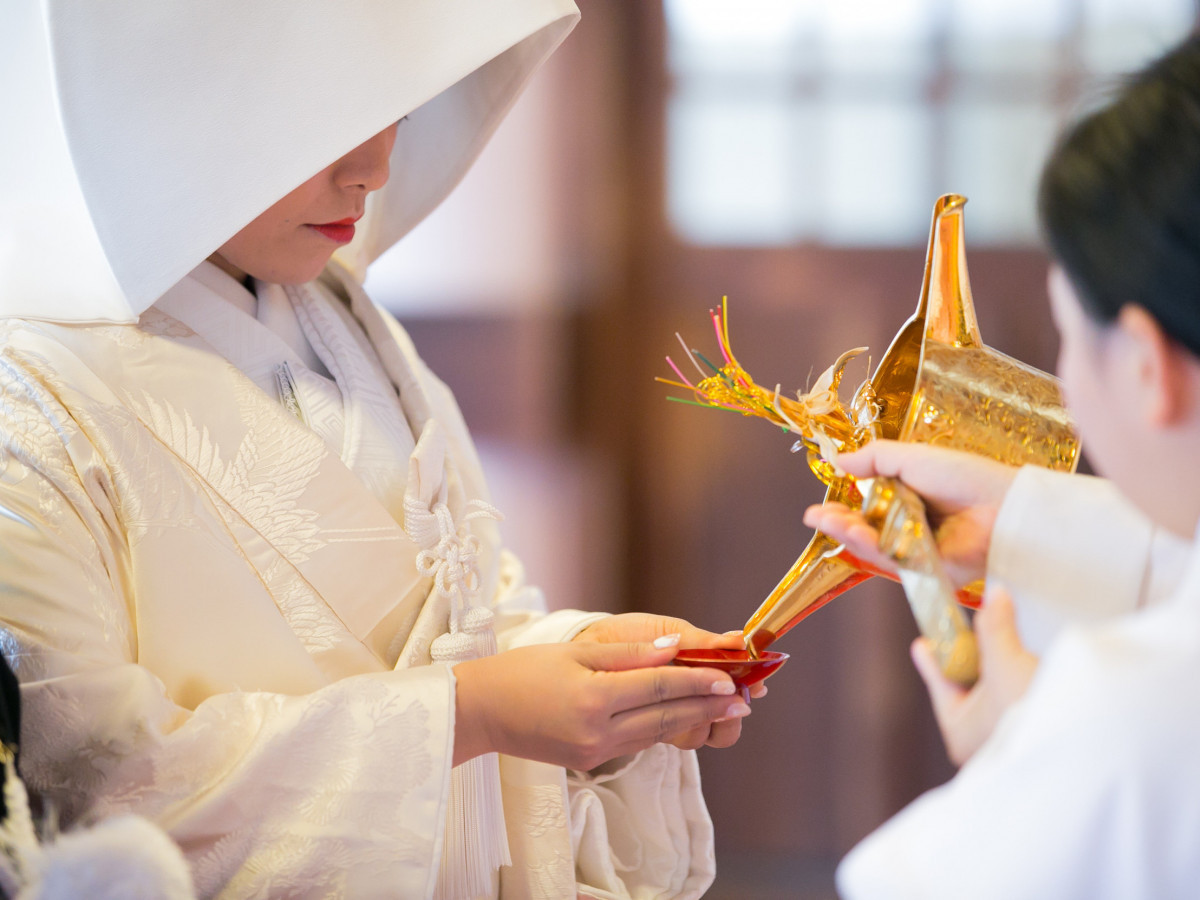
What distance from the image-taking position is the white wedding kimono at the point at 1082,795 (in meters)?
0.56

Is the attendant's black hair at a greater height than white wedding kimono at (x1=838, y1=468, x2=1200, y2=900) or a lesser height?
greater

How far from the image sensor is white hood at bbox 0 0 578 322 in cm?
91

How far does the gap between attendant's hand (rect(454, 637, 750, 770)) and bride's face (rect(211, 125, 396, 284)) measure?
1.47 ft

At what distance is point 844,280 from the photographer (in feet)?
8.46

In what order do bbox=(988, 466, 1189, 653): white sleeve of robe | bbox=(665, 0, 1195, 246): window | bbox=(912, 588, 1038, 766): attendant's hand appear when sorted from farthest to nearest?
bbox=(665, 0, 1195, 246): window → bbox=(988, 466, 1189, 653): white sleeve of robe → bbox=(912, 588, 1038, 766): attendant's hand

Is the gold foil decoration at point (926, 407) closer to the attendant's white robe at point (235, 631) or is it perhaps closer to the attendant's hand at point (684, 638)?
the attendant's hand at point (684, 638)

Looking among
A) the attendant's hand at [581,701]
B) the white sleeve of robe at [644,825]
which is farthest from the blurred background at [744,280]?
the attendant's hand at [581,701]

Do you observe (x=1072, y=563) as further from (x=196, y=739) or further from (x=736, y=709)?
(x=196, y=739)

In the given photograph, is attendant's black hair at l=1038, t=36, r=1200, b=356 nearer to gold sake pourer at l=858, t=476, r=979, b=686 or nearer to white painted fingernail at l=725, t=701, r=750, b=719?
gold sake pourer at l=858, t=476, r=979, b=686

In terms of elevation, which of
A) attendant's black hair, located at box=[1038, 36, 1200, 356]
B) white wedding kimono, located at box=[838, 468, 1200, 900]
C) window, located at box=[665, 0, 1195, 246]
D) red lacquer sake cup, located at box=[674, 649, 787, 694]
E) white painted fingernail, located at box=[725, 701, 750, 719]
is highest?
window, located at box=[665, 0, 1195, 246]

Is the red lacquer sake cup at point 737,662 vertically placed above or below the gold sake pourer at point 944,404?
below

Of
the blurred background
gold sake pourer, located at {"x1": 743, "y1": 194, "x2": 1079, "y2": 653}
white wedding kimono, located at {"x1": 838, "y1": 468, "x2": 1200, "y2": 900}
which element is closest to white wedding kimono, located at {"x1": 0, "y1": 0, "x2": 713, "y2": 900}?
gold sake pourer, located at {"x1": 743, "y1": 194, "x2": 1079, "y2": 653}

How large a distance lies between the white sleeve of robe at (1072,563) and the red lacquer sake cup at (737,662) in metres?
0.22

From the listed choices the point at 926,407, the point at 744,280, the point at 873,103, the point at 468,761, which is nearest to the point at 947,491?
the point at 926,407
